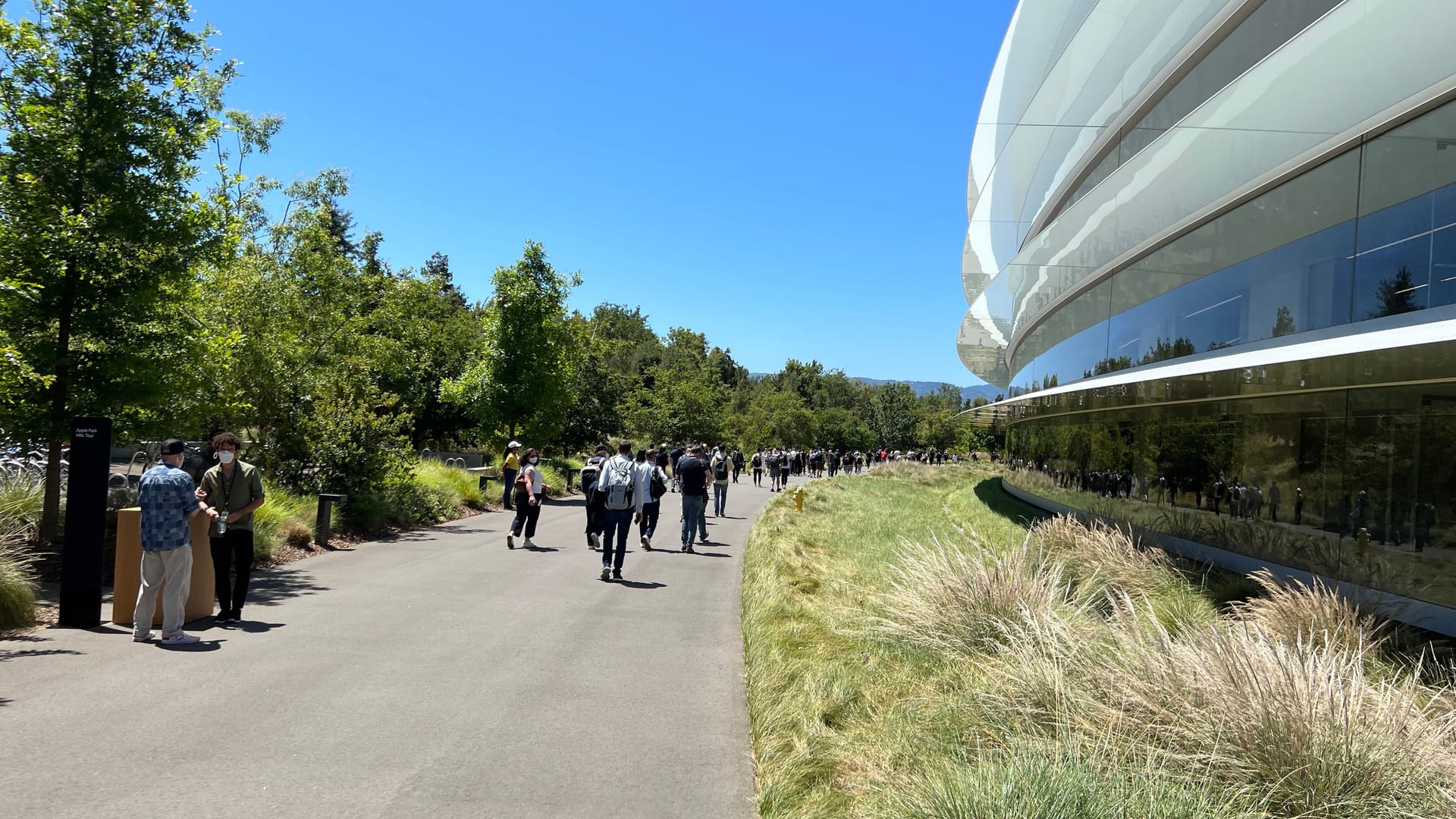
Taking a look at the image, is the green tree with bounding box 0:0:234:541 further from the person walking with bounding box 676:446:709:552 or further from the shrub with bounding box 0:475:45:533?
the person walking with bounding box 676:446:709:552

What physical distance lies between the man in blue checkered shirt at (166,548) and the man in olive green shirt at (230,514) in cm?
67

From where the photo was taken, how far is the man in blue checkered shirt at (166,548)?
7117mm

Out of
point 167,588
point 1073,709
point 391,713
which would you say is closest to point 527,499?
point 167,588

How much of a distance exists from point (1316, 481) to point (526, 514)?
10.9m

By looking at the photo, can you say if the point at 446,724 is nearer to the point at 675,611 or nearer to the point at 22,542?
the point at 675,611

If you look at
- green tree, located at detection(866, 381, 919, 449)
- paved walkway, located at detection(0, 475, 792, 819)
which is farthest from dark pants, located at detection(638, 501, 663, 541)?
green tree, located at detection(866, 381, 919, 449)

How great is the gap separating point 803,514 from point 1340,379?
1237cm

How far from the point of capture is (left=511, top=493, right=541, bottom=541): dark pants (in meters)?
14.3

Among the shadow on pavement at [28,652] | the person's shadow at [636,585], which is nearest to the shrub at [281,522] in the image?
the shadow on pavement at [28,652]

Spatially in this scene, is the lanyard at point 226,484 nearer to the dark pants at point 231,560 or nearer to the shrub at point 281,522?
the dark pants at point 231,560

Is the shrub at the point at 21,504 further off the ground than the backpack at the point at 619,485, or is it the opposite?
the backpack at the point at 619,485

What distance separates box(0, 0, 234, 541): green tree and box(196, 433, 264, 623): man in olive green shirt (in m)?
2.81

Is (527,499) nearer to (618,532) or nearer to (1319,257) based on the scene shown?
(618,532)

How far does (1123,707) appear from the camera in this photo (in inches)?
190
